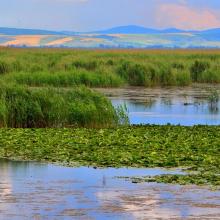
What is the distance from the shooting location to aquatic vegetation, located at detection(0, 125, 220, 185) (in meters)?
16.2

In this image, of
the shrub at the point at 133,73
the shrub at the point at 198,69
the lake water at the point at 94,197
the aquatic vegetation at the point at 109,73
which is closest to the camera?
the lake water at the point at 94,197

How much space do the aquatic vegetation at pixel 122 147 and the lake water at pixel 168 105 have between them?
5.99 metres

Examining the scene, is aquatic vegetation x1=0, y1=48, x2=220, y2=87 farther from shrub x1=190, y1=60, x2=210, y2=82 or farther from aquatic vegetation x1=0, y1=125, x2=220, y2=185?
aquatic vegetation x1=0, y1=125, x2=220, y2=185

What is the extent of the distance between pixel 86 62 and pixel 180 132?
3485 cm

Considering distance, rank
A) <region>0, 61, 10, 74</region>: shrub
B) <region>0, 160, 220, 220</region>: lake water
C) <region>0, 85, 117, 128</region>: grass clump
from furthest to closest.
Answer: <region>0, 61, 10, 74</region>: shrub → <region>0, 85, 117, 128</region>: grass clump → <region>0, 160, 220, 220</region>: lake water

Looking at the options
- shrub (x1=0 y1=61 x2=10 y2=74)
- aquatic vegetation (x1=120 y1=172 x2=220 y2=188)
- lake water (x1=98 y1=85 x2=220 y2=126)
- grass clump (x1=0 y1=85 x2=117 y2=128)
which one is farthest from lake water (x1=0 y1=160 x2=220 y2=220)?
shrub (x1=0 y1=61 x2=10 y2=74)

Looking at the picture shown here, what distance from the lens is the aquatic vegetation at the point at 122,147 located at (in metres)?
16.2

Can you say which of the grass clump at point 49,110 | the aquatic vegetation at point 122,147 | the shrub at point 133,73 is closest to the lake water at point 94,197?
the aquatic vegetation at point 122,147

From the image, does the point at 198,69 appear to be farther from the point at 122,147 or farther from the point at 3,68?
the point at 122,147

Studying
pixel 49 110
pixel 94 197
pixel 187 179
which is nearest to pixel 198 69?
pixel 49 110

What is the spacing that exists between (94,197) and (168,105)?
72.3 ft

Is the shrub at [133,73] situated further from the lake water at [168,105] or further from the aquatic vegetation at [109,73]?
the lake water at [168,105]

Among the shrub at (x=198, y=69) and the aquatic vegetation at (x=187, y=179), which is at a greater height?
the aquatic vegetation at (x=187, y=179)

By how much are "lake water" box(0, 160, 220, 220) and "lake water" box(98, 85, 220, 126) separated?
12.4m
